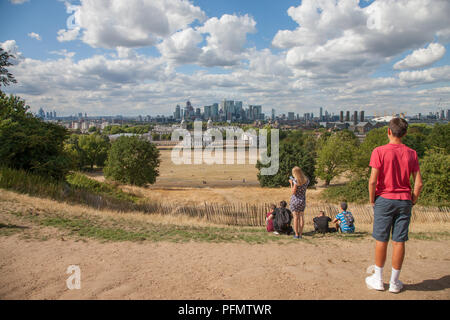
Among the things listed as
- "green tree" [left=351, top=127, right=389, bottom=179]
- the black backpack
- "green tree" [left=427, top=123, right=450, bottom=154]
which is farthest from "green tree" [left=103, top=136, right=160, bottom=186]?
"green tree" [left=427, top=123, right=450, bottom=154]

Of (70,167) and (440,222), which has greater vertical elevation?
(70,167)

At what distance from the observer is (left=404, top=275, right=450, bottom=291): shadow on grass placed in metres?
4.31

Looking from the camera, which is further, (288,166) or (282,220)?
(288,166)

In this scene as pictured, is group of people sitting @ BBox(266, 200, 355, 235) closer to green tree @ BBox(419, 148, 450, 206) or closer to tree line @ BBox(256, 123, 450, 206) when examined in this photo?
green tree @ BBox(419, 148, 450, 206)

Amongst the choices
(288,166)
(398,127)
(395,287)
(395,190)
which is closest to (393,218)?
(395,190)

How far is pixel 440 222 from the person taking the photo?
14211mm

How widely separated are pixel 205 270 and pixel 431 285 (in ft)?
11.3

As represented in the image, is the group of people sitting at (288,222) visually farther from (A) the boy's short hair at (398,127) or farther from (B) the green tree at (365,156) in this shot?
(B) the green tree at (365,156)

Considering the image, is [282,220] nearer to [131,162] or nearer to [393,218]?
[393,218]

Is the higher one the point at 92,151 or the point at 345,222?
the point at 345,222

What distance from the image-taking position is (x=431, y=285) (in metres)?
4.45
